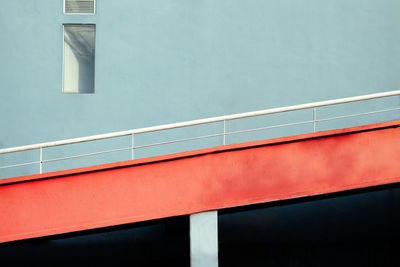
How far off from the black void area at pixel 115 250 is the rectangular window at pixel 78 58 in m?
2.97

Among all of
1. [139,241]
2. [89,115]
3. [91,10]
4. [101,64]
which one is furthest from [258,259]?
[91,10]

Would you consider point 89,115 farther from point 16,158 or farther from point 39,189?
point 39,189

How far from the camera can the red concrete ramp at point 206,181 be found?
549cm

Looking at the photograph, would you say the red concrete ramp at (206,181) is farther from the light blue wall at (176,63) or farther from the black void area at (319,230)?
the black void area at (319,230)

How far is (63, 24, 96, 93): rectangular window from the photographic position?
873 cm

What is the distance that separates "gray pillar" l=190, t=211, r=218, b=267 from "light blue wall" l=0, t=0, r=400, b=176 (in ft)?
10.8

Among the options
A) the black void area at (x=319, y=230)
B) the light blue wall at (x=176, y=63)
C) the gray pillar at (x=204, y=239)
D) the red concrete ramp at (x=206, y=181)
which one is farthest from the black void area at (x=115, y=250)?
the red concrete ramp at (x=206, y=181)

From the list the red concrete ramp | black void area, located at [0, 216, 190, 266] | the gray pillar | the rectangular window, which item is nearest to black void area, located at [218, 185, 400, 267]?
black void area, located at [0, 216, 190, 266]

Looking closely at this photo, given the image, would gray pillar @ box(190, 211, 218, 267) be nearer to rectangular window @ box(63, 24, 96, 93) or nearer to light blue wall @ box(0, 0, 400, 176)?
light blue wall @ box(0, 0, 400, 176)

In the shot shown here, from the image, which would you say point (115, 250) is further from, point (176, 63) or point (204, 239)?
point (204, 239)

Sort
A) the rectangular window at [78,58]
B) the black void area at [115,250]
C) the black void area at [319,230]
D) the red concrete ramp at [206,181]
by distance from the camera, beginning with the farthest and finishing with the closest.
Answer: the black void area at [319,230] → the rectangular window at [78,58] → the black void area at [115,250] → the red concrete ramp at [206,181]

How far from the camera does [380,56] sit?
8664 mm

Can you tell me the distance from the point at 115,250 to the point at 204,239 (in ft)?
14.2

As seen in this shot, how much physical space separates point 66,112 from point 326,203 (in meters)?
5.83
